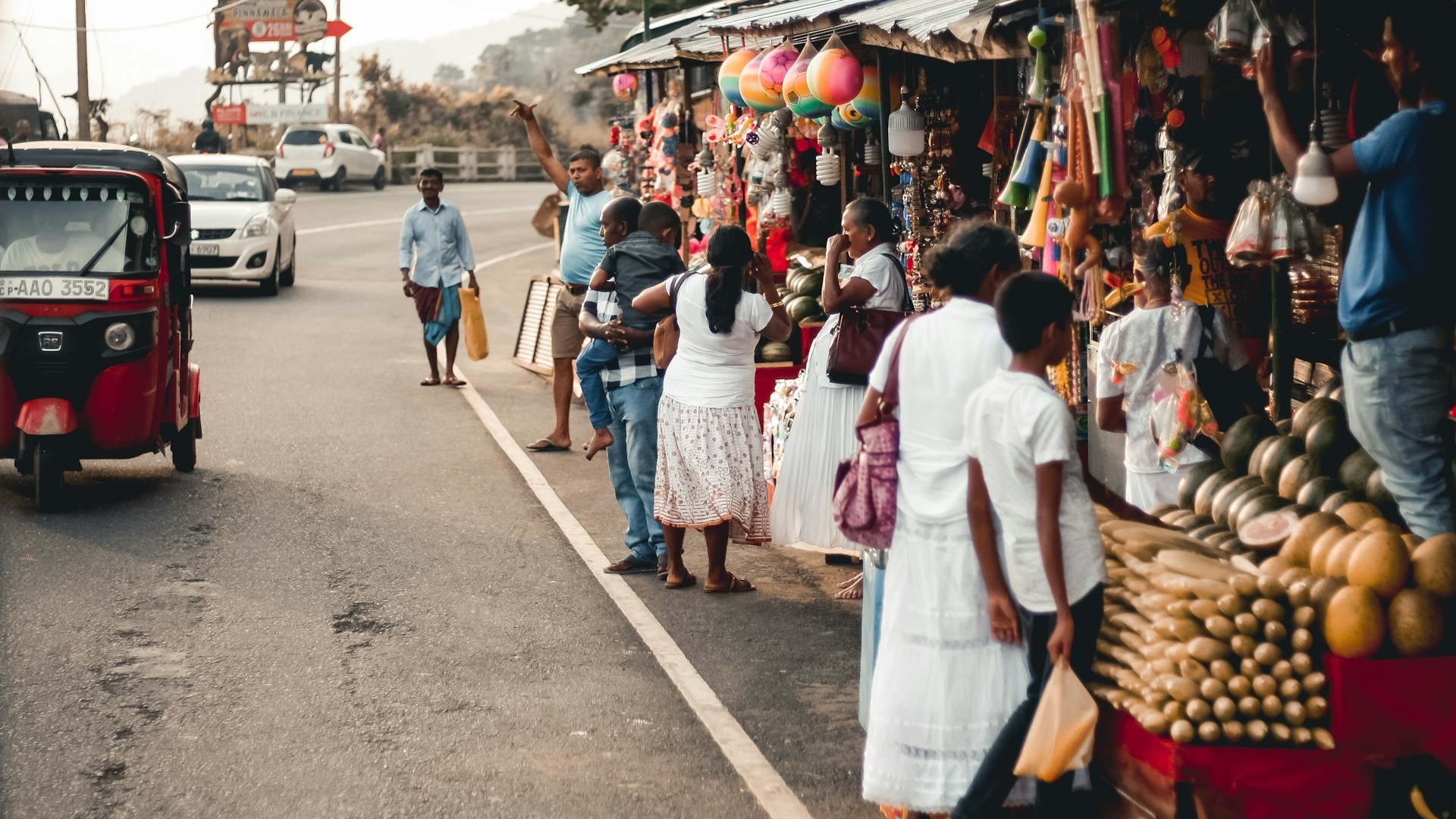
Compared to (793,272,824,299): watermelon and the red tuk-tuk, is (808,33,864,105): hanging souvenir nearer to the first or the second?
(793,272,824,299): watermelon

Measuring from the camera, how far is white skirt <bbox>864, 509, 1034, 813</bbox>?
4277mm

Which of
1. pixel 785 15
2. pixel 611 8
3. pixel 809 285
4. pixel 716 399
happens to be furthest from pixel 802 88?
pixel 611 8

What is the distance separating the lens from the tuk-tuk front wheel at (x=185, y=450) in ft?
33.8

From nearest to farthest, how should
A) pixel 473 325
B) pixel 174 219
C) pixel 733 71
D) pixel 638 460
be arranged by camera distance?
1. pixel 638 460
2. pixel 174 219
3. pixel 733 71
4. pixel 473 325

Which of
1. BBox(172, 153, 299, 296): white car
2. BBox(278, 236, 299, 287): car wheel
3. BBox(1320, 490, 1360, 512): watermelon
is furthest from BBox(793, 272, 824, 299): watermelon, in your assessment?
BBox(278, 236, 299, 287): car wheel

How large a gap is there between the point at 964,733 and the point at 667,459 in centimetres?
341

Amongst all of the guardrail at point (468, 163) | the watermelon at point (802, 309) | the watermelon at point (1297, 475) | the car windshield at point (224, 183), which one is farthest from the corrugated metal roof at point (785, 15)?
the guardrail at point (468, 163)

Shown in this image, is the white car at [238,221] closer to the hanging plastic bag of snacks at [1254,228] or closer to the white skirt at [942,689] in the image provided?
the hanging plastic bag of snacks at [1254,228]

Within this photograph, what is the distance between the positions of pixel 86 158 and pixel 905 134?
484 cm

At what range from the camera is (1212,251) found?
→ 657 cm

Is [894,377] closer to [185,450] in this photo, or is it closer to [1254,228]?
[1254,228]

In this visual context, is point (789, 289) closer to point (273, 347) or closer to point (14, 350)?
point (14, 350)

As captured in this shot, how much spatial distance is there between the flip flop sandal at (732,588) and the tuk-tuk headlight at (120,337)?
3.73 m

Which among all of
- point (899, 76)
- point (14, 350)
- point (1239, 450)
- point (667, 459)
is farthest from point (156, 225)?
point (1239, 450)
